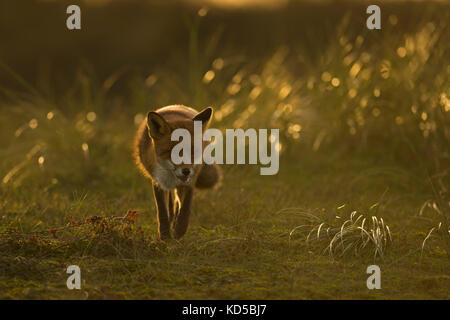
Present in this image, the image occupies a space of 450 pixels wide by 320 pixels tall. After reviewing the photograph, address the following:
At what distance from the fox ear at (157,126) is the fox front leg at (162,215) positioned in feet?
1.72

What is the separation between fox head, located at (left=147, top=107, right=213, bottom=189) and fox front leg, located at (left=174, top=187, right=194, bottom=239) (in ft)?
0.50

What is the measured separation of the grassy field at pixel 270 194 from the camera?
4176mm

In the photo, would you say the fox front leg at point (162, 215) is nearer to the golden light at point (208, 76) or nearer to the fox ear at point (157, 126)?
the fox ear at point (157, 126)

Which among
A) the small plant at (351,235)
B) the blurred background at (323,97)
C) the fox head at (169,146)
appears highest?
the blurred background at (323,97)

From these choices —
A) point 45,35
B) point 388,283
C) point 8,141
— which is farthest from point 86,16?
point 388,283

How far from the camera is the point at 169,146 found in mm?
5090

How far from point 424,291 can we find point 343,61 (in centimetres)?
464

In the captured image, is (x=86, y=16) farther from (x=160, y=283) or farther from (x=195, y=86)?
(x=160, y=283)

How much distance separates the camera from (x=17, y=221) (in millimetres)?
5176

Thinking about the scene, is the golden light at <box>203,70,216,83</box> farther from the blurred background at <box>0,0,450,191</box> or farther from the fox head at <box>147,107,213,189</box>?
the fox head at <box>147,107,213,189</box>

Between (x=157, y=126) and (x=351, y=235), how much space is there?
1.89 metres

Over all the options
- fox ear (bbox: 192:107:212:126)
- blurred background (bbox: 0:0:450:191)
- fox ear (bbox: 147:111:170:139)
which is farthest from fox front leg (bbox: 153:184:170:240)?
blurred background (bbox: 0:0:450:191)

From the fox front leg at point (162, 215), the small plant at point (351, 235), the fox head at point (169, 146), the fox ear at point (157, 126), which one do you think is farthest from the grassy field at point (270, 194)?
the fox ear at point (157, 126)

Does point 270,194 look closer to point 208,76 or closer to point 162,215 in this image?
point 162,215
